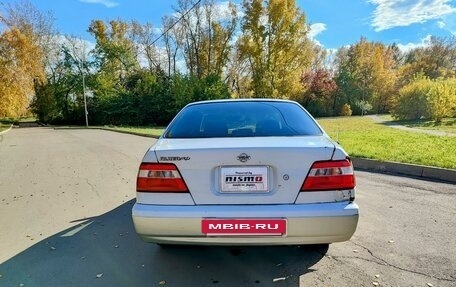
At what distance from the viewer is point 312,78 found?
48156 mm

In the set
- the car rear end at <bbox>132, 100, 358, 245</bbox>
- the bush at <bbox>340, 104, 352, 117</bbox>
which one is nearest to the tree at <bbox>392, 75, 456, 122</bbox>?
the bush at <bbox>340, 104, 352, 117</bbox>

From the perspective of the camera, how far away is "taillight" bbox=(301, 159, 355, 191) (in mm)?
2535

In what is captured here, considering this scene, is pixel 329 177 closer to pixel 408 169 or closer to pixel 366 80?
pixel 408 169

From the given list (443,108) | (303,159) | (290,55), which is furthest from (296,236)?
(290,55)

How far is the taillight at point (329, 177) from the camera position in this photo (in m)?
2.54

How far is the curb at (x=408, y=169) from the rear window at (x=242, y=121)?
14.4ft

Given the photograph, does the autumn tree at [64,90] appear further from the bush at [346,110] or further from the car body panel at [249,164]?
the car body panel at [249,164]

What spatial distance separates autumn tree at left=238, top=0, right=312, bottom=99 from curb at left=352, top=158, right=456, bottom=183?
2887 centimetres

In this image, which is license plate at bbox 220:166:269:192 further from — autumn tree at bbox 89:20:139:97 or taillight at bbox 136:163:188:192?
autumn tree at bbox 89:20:139:97

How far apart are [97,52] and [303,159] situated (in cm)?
4608

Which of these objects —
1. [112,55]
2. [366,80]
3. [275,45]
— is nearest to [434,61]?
[366,80]

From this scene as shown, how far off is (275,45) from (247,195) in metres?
35.4

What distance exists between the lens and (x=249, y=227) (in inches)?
97.5

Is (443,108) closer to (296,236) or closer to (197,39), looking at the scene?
(296,236)
